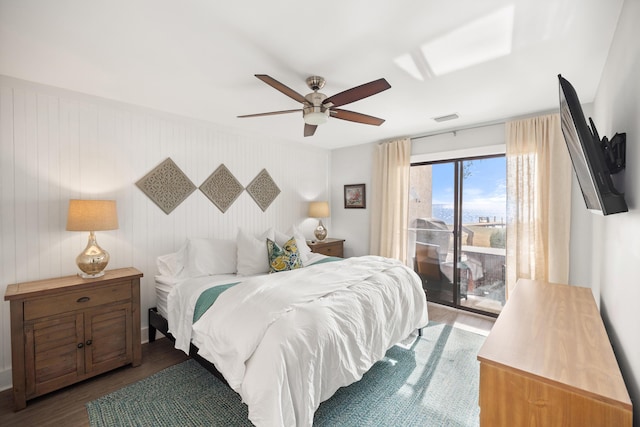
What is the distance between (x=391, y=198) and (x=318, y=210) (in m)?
1.19

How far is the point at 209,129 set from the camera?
11.9 ft

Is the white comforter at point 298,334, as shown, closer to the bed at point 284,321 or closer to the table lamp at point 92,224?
the bed at point 284,321

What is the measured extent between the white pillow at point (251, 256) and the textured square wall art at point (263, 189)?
0.97m

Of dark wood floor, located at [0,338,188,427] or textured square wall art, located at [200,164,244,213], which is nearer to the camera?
dark wood floor, located at [0,338,188,427]

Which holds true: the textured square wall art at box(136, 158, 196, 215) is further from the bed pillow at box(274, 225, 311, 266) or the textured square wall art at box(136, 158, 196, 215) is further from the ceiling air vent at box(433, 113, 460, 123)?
the ceiling air vent at box(433, 113, 460, 123)

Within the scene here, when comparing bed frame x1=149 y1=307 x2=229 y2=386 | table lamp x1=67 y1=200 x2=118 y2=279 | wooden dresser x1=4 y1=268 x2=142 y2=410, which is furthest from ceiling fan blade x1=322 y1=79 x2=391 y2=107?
wooden dresser x1=4 y1=268 x2=142 y2=410

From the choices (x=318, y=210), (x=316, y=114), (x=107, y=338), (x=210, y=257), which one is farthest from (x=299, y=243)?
(x=107, y=338)

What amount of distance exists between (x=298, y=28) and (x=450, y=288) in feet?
12.6

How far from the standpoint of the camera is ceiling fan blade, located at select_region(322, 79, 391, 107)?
1.91m

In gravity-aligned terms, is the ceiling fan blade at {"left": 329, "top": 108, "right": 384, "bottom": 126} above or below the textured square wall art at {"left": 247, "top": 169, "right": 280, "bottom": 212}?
above

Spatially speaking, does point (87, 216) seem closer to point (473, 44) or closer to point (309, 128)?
point (309, 128)

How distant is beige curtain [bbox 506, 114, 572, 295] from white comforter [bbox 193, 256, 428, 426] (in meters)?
1.74

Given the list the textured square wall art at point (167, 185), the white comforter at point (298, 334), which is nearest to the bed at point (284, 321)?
the white comforter at point (298, 334)

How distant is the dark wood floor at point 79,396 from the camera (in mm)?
1959
